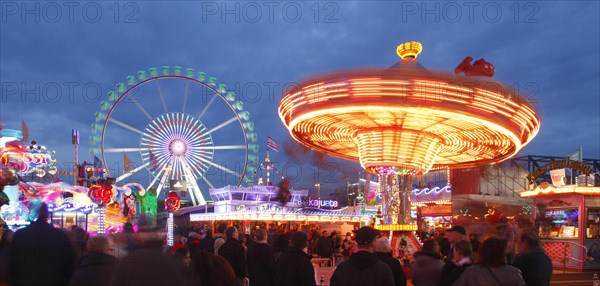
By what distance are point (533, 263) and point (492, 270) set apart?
135 cm

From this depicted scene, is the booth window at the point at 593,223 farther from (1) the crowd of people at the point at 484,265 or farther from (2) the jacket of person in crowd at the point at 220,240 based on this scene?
(1) the crowd of people at the point at 484,265

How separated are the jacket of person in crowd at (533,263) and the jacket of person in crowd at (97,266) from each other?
3695 millimetres

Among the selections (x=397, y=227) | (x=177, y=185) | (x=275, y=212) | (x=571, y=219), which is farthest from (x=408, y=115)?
(x=275, y=212)

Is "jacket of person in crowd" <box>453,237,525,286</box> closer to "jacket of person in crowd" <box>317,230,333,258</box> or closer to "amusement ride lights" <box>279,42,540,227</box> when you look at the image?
"amusement ride lights" <box>279,42,540,227</box>

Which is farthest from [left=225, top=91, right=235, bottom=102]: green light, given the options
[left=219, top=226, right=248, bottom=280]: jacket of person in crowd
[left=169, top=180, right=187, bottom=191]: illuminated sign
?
[left=219, top=226, right=248, bottom=280]: jacket of person in crowd

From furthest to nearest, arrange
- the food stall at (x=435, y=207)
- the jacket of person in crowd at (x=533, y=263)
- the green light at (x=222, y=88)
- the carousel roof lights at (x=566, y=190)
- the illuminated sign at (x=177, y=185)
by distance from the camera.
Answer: the green light at (x=222, y=88)
the illuminated sign at (x=177, y=185)
the food stall at (x=435, y=207)
the carousel roof lights at (x=566, y=190)
the jacket of person in crowd at (x=533, y=263)

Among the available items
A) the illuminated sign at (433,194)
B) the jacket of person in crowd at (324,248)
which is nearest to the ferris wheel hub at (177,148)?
the illuminated sign at (433,194)

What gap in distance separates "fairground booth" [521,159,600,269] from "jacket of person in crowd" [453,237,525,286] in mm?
14829

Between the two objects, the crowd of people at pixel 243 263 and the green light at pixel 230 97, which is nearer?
the crowd of people at pixel 243 263

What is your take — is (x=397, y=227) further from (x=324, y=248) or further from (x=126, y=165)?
(x=126, y=165)

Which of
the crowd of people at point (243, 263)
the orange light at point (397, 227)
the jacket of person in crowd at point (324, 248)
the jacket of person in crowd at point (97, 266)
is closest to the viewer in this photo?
the crowd of people at point (243, 263)

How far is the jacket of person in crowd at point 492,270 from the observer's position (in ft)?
15.0

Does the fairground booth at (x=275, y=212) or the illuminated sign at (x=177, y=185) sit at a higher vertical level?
the illuminated sign at (x=177, y=185)

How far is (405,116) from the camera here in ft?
45.9
